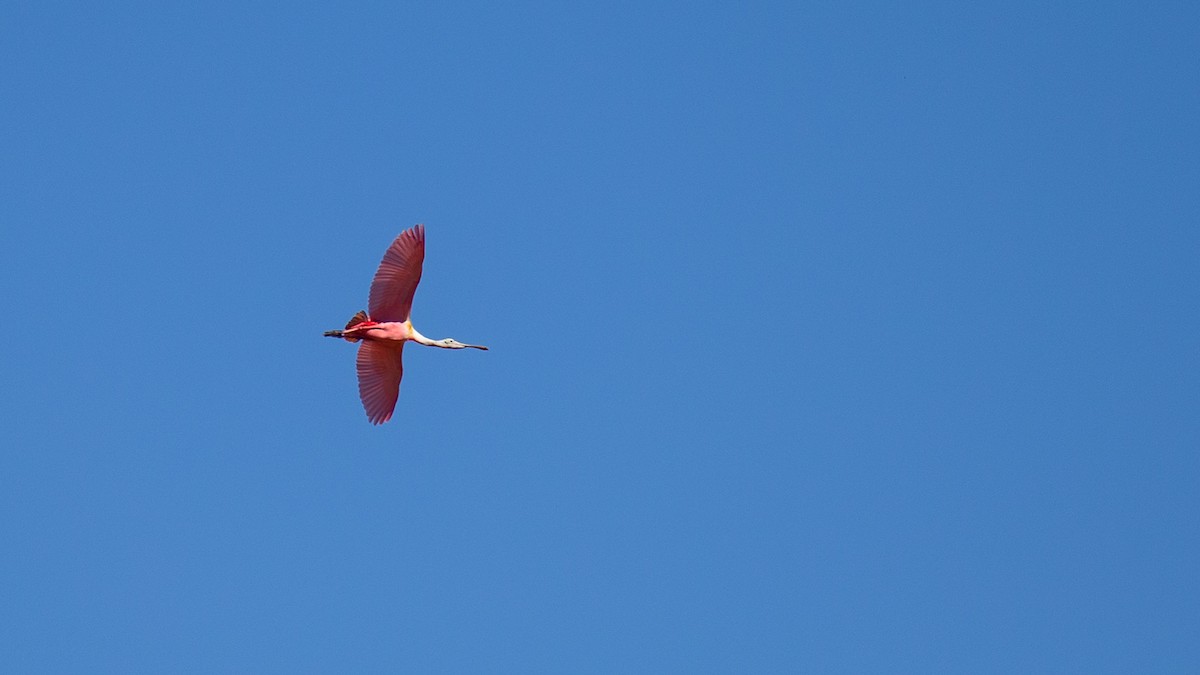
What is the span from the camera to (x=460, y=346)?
150 feet

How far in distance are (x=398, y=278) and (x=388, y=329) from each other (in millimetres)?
1290

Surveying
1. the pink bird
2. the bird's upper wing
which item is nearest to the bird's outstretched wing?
the pink bird

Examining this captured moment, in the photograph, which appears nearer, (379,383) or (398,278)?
(398,278)

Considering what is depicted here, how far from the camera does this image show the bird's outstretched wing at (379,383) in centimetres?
4422

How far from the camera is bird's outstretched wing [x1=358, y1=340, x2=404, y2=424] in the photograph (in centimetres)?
4422

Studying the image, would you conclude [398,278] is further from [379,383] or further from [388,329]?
[379,383]

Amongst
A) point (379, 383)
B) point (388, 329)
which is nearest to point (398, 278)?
point (388, 329)

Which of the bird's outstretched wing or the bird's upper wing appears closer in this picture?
the bird's upper wing

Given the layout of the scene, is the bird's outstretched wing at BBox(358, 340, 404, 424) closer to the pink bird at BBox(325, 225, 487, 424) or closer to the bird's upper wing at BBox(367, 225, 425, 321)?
the pink bird at BBox(325, 225, 487, 424)

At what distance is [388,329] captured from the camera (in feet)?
142

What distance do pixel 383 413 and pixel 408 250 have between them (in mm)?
3947

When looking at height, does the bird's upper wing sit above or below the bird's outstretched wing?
above

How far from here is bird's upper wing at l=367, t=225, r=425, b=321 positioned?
4188 centimetres

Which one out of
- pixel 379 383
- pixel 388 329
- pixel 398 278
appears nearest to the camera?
pixel 398 278
